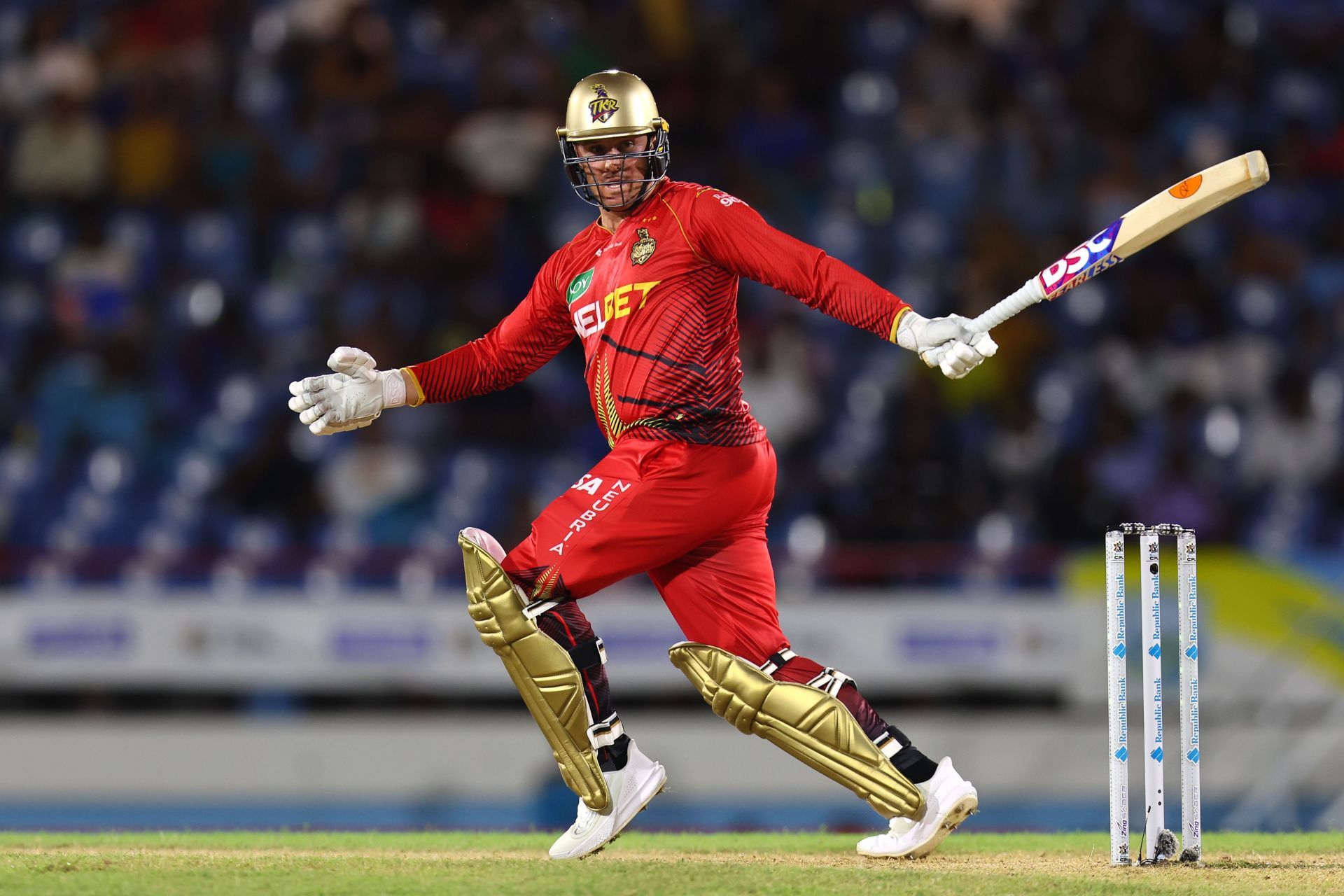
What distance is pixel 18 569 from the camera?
1048 cm

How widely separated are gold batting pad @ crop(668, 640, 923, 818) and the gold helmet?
5.15ft

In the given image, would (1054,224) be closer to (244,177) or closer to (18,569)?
(244,177)

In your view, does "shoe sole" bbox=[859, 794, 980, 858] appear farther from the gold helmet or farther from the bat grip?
the gold helmet

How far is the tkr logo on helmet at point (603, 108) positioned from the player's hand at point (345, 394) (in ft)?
3.77

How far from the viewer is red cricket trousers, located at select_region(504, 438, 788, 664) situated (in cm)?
564

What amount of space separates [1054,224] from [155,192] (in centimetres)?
689

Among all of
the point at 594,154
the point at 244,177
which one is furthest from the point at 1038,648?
the point at 244,177

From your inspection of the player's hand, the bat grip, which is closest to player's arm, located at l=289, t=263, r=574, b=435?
the player's hand

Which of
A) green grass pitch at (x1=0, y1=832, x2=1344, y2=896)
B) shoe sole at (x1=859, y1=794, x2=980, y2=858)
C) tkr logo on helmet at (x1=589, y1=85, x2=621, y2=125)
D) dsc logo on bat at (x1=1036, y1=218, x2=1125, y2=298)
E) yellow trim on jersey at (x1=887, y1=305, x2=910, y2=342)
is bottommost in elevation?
green grass pitch at (x1=0, y1=832, x2=1344, y2=896)

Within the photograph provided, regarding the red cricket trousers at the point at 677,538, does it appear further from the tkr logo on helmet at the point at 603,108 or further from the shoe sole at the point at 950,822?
the tkr logo on helmet at the point at 603,108

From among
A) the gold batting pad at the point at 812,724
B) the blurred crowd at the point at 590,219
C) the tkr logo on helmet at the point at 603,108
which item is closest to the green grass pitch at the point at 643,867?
the gold batting pad at the point at 812,724

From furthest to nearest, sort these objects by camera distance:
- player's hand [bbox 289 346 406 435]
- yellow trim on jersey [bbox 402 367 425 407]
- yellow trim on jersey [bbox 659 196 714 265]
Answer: yellow trim on jersey [bbox 402 367 425 407], player's hand [bbox 289 346 406 435], yellow trim on jersey [bbox 659 196 714 265]

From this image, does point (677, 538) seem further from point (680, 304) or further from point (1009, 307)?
point (1009, 307)

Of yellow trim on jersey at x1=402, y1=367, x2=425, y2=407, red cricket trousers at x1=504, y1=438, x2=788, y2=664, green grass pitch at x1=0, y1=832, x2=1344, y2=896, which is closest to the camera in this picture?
green grass pitch at x1=0, y1=832, x2=1344, y2=896
